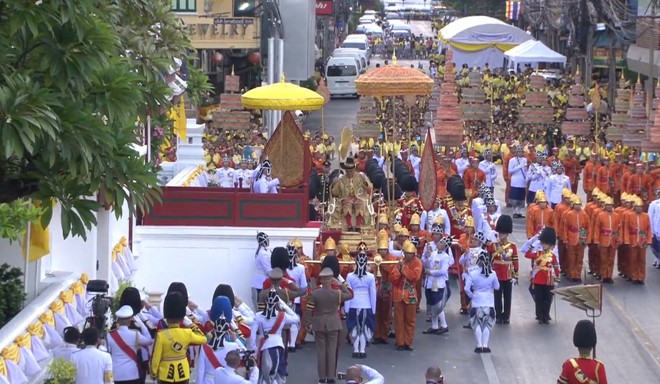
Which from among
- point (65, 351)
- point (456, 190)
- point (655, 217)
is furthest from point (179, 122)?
point (65, 351)

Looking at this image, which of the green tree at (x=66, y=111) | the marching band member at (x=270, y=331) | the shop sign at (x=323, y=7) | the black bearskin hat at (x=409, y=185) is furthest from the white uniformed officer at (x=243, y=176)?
the shop sign at (x=323, y=7)

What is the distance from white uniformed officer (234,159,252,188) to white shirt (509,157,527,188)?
18.9 ft

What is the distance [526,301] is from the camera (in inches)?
824

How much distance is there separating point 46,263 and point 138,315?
2031mm

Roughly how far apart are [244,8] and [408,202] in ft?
57.2

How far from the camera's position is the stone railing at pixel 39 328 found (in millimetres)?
12695

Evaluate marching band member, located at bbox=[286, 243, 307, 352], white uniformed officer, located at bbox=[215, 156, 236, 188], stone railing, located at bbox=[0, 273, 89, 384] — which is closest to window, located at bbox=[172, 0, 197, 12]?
white uniformed officer, located at bbox=[215, 156, 236, 188]

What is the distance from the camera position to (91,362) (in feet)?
41.3

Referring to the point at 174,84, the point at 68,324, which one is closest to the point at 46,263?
the point at 68,324

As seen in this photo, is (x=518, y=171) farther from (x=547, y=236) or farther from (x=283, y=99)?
(x=547, y=236)

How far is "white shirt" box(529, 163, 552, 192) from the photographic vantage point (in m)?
27.6

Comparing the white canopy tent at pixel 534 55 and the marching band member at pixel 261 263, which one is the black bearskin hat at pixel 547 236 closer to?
the marching band member at pixel 261 263

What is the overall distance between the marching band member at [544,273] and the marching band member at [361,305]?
289cm

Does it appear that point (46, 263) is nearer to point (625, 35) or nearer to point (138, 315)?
point (138, 315)
